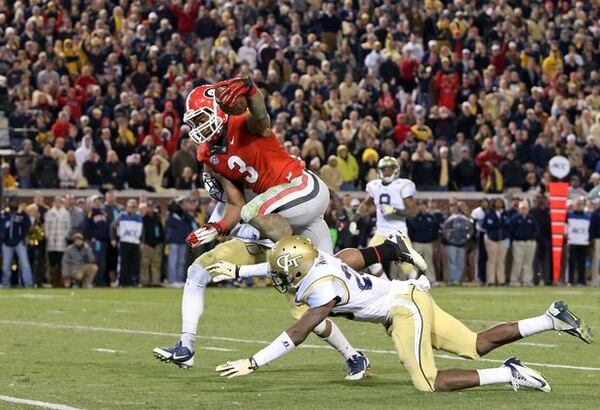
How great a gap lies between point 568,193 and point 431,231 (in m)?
3.04

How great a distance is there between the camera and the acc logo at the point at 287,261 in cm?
930

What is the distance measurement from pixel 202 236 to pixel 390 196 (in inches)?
316

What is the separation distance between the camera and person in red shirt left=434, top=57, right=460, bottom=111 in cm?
2809

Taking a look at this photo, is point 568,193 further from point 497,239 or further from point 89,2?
point 89,2

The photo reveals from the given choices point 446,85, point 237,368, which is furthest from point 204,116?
point 446,85

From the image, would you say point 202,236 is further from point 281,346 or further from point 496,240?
point 496,240

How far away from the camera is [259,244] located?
11.1 m

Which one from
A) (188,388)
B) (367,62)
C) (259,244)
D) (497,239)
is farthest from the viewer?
(367,62)

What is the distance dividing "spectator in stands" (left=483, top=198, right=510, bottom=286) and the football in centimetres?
1550

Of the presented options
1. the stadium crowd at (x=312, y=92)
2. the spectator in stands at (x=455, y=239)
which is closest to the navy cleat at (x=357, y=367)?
the stadium crowd at (x=312, y=92)

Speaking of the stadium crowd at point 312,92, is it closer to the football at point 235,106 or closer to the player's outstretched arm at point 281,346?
the football at point 235,106

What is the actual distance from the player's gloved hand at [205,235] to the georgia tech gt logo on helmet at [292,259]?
153 cm

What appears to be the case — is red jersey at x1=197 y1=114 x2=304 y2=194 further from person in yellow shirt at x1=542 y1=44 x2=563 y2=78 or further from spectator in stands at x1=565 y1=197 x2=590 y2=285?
person in yellow shirt at x1=542 y1=44 x2=563 y2=78

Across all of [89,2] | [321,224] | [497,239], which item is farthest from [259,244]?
[89,2]
